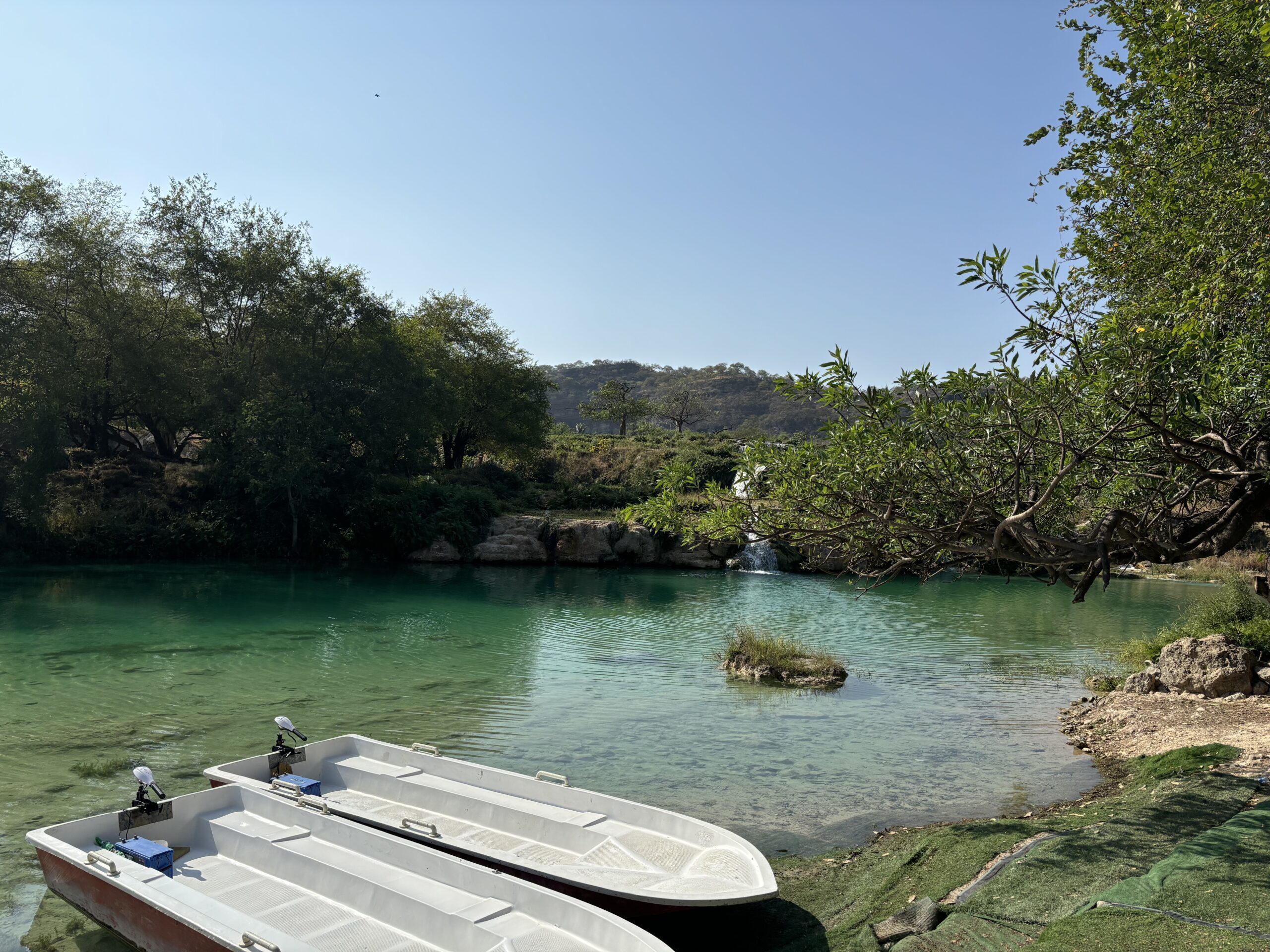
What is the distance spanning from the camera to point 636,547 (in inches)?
1476

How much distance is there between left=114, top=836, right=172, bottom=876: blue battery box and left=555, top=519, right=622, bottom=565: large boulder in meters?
31.0

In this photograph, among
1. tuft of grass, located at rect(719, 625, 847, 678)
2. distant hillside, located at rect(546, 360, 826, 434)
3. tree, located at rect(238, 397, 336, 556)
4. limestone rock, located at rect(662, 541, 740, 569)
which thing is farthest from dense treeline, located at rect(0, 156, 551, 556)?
distant hillside, located at rect(546, 360, 826, 434)

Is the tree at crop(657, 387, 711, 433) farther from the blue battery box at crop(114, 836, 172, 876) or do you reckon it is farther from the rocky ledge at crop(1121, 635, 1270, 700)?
the blue battery box at crop(114, 836, 172, 876)

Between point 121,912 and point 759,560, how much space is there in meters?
33.3

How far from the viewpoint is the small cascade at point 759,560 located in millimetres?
37375

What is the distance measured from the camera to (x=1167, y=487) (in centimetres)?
721

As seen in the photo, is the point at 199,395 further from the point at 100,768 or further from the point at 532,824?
the point at 532,824

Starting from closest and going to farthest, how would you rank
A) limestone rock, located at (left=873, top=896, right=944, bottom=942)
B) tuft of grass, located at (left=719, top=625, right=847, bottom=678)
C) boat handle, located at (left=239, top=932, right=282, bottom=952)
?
boat handle, located at (left=239, top=932, right=282, bottom=952)
limestone rock, located at (left=873, top=896, right=944, bottom=942)
tuft of grass, located at (left=719, top=625, right=847, bottom=678)

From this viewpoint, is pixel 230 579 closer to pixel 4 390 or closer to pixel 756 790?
pixel 4 390

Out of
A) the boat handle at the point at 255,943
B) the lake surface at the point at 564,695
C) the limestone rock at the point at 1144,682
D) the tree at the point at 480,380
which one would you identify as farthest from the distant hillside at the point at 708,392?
the boat handle at the point at 255,943

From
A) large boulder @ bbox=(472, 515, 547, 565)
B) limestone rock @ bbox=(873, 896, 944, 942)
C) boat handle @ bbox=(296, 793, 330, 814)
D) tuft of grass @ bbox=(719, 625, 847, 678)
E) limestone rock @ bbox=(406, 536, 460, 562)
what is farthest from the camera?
large boulder @ bbox=(472, 515, 547, 565)

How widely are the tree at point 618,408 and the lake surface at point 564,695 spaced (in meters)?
45.1

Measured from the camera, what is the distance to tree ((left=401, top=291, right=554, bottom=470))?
1812 inches

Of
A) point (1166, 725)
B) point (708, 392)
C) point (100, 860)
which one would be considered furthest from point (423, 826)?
point (708, 392)
